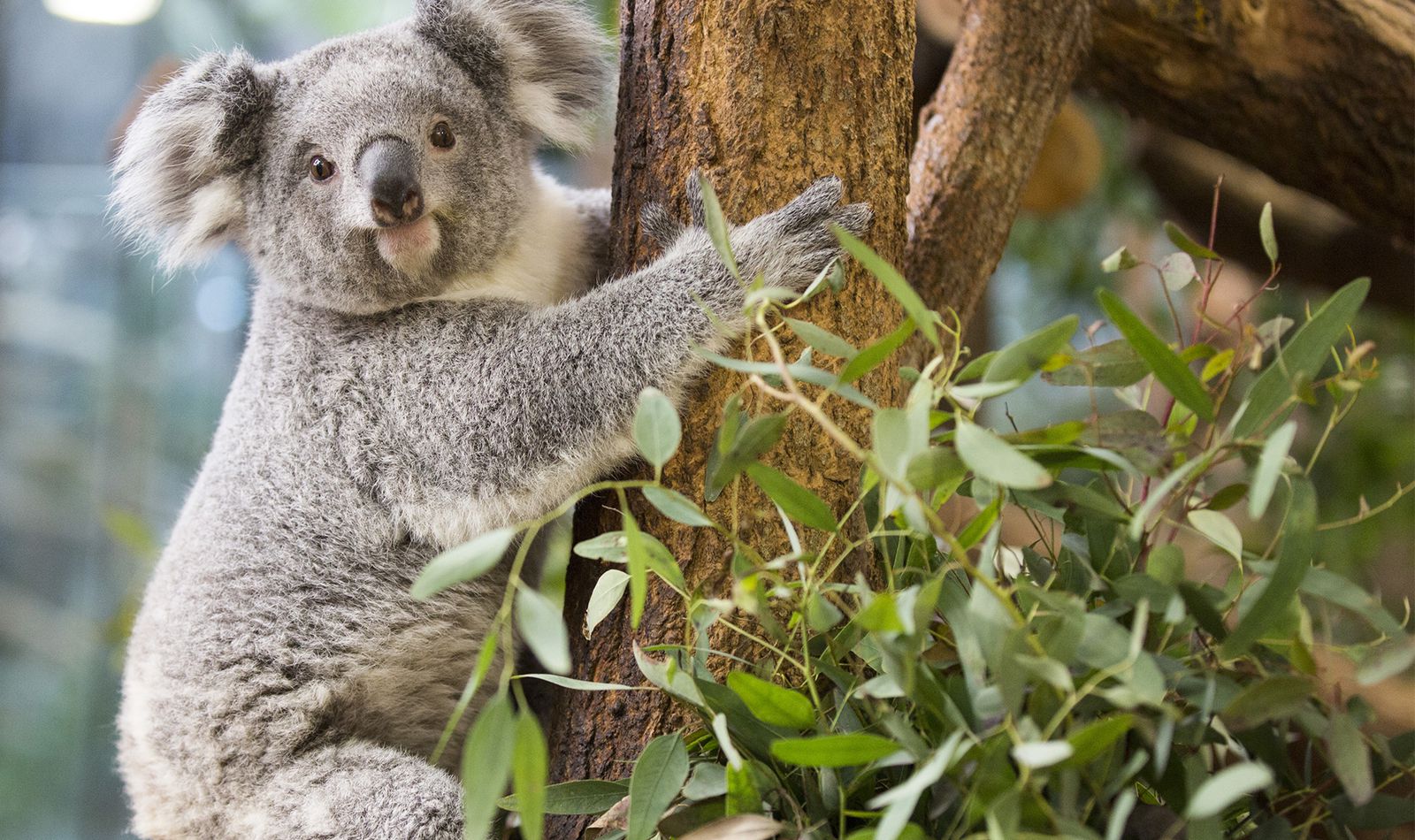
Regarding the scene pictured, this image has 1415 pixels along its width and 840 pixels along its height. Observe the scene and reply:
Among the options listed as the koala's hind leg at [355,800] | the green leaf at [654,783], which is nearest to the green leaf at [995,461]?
the green leaf at [654,783]

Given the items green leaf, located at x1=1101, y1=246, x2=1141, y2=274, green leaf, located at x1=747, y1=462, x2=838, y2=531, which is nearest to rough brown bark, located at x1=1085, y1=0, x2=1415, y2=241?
green leaf, located at x1=1101, y1=246, x2=1141, y2=274

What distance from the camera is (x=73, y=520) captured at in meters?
4.75

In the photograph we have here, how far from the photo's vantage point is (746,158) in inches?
61.9

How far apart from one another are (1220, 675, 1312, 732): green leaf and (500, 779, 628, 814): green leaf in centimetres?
69

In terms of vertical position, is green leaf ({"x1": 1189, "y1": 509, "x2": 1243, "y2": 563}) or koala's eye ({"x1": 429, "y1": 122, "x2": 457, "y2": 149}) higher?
koala's eye ({"x1": 429, "y1": 122, "x2": 457, "y2": 149})

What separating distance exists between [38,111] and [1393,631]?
5.27 metres

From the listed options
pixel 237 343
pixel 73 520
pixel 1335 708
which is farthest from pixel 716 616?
pixel 73 520

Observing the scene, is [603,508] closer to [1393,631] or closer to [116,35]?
[1393,631]

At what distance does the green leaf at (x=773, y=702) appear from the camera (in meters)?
1.13

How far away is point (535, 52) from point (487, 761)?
165cm

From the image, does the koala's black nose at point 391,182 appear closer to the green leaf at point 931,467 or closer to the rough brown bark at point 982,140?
the rough brown bark at point 982,140

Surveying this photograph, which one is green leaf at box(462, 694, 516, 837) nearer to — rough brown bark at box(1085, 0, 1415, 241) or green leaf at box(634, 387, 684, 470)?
green leaf at box(634, 387, 684, 470)

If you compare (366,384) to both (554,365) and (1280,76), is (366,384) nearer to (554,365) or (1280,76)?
(554,365)

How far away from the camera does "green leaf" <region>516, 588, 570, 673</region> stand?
81 cm
